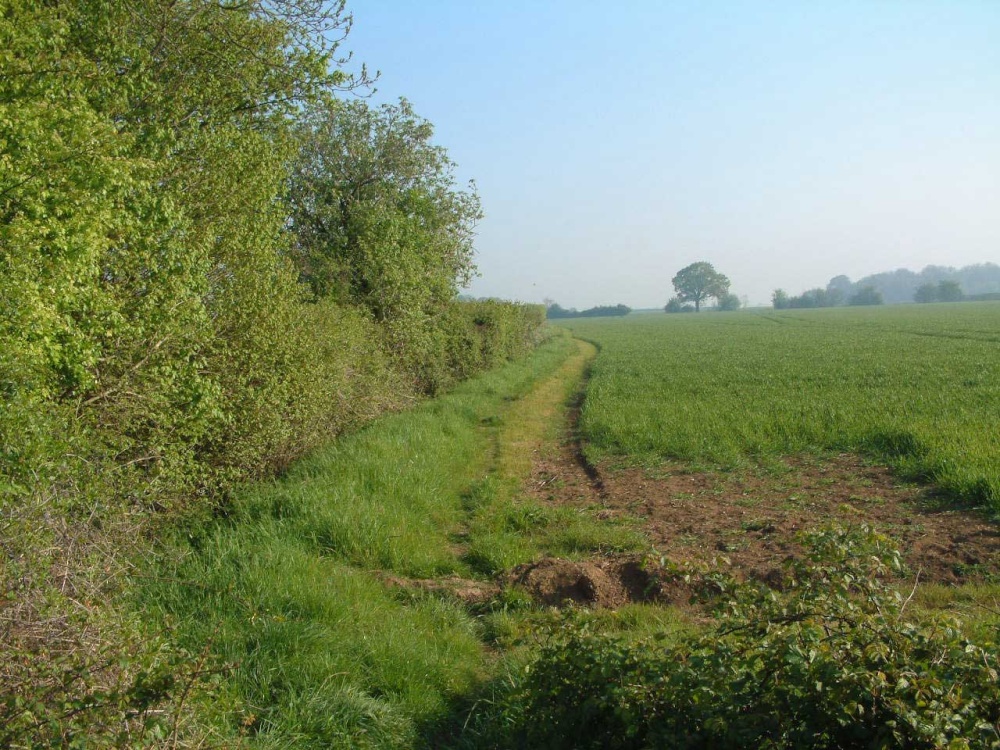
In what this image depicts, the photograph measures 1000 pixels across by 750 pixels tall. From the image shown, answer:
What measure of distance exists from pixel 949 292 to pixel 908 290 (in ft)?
200

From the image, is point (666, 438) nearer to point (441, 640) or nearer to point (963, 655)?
point (441, 640)

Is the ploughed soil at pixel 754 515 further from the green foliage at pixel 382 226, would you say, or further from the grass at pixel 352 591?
the green foliage at pixel 382 226

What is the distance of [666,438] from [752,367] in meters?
13.3

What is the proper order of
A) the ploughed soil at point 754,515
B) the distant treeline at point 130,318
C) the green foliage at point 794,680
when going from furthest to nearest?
the ploughed soil at point 754,515
the distant treeline at point 130,318
the green foliage at point 794,680

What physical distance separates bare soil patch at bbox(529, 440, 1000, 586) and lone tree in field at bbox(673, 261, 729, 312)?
159 meters

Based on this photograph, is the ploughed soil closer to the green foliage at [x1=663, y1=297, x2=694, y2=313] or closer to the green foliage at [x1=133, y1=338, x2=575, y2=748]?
the green foliage at [x1=133, y1=338, x2=575, y2=748]

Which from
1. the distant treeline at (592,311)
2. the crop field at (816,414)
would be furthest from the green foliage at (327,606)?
the distant treeline at (592,311)

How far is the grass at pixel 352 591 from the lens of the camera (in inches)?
161

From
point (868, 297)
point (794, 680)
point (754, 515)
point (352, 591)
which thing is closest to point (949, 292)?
point (868, 297)

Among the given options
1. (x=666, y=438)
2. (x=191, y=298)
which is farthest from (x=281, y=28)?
(x=666, y=438)

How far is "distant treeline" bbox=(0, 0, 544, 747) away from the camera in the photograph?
10.1 feet

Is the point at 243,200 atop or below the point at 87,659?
atop

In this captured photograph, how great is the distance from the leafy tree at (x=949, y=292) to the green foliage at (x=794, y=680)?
147841 millimetres

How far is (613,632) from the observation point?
17.7 ft
